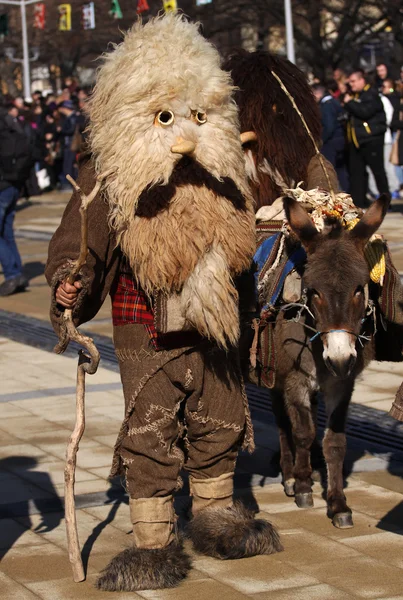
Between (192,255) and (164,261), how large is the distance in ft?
0.37

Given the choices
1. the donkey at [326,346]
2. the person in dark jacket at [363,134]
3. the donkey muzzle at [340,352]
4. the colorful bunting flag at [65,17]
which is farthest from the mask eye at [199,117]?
the colorful bunting flag at [65,17]

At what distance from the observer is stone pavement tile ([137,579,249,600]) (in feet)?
14.9

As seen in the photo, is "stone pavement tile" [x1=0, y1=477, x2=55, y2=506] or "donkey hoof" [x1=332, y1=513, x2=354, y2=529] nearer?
"donkey hoof" [x1=332, y1=513, x2=354, y2=529]

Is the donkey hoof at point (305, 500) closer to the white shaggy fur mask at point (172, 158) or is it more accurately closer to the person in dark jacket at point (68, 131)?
the white shaggy fur mask at point (172, 158)

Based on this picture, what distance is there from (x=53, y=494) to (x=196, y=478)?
128 cm

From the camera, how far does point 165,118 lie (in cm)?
459

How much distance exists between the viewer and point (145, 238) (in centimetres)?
457

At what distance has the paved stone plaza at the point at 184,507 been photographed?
4.69 m

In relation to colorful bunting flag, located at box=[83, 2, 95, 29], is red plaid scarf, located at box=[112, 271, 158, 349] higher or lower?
lower

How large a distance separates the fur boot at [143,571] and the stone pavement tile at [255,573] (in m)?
0.16

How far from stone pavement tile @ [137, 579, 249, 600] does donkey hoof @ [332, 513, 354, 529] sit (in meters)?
0.95

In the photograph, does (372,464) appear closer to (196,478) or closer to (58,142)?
(196,478)

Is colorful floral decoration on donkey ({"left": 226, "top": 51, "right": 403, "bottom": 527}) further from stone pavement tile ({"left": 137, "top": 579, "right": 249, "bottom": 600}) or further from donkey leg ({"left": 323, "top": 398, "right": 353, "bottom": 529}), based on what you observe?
stone pavement tile ({"left": 137, "top": 579, "right": 249, "bottom": 600})

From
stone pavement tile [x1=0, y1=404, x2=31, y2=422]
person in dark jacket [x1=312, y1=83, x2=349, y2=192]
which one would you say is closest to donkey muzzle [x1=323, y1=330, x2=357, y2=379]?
stone pavement tile [x1=0, y1=404, x2=31, y2=422]
